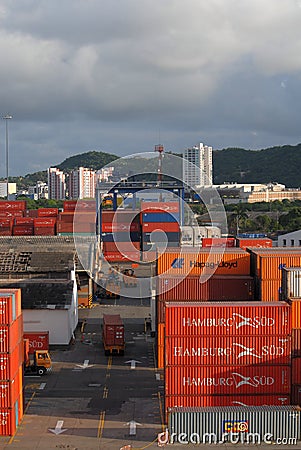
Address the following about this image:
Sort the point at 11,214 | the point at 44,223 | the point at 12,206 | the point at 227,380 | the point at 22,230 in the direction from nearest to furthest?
the point at 227,380 → the point at 44,223 → the point at 22,230 → the point at 11,214 → the point at 12,206

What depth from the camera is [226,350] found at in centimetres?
2784

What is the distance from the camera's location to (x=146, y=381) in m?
35.7

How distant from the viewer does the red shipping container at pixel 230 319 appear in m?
27.8

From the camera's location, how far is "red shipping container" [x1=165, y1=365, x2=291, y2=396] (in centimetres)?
2762

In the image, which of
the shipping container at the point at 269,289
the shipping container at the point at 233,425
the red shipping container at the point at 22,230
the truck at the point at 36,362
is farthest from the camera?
the red shipping container at the point at 22,230

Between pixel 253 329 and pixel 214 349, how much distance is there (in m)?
1.81

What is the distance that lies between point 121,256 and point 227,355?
56.2m

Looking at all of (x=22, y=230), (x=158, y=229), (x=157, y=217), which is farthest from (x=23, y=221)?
(x=158, y=229)

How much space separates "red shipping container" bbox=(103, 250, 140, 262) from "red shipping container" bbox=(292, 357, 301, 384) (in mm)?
52224

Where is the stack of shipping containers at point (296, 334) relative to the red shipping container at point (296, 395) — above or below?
above

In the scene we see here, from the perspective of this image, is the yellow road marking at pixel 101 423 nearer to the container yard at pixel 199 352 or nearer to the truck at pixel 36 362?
the container yard at pixel 199 352

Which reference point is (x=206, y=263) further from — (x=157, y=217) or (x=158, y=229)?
(x=157, y=217)

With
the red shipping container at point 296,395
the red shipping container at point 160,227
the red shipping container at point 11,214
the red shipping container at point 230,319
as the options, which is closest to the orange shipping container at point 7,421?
the red shipping container at point 230,319

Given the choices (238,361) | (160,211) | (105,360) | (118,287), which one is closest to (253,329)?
(238,361)
